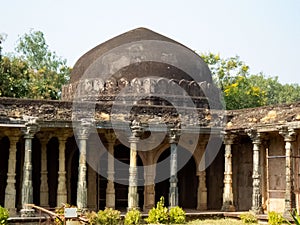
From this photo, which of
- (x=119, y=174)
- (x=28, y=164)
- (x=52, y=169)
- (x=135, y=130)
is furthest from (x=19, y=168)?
(x=135, y=130)

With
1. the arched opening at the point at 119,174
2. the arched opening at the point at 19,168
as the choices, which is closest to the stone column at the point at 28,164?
the arched opening at the point at 19,168

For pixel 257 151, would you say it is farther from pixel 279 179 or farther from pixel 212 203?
pixel 212 203

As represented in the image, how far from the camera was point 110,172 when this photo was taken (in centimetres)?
1811

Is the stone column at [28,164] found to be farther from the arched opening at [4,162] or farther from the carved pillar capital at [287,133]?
the carved pillar capital at [287,133]

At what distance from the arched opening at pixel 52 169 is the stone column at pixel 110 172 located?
1731mm

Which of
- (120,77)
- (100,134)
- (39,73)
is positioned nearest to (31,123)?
(100,134)

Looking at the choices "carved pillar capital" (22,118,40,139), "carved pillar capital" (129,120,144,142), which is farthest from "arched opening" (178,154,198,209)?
"carved pillar capital" (22,118,40,139)

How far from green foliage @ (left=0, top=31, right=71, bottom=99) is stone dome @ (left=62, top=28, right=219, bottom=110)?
594 centimetres

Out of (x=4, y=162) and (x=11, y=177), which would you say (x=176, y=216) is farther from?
(x=4, y=162)

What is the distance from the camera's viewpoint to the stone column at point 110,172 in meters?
18.1

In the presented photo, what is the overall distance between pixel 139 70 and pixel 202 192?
→ 4.27 m

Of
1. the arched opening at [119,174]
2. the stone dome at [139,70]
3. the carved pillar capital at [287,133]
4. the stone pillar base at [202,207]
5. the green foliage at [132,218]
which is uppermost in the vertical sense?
the stone dome at [139,70]

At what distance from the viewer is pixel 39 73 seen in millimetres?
35062

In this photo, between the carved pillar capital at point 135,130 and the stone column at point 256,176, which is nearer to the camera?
the carved pillar capital at point 135,130
